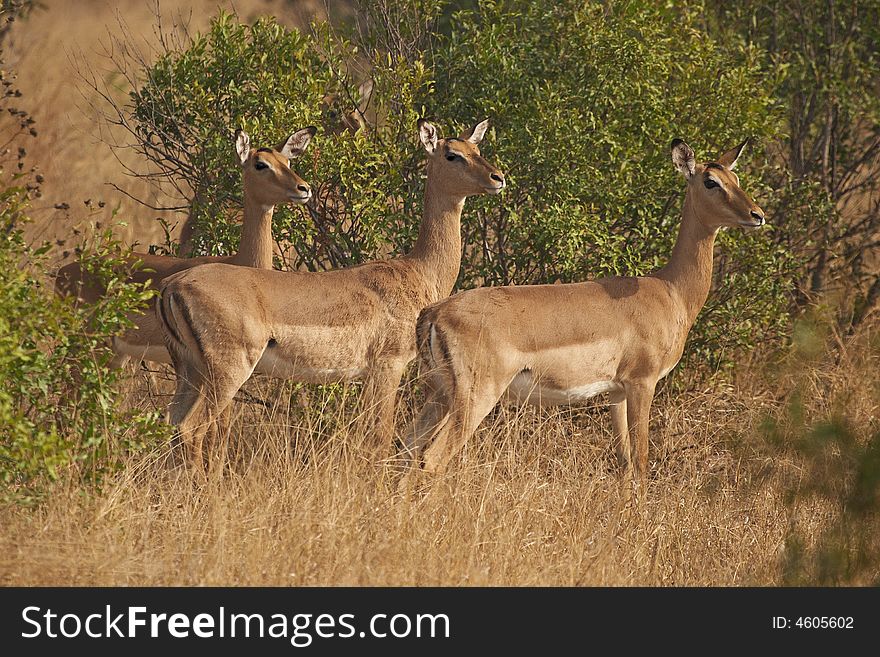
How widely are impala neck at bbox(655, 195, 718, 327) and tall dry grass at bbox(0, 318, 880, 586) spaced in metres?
0.59

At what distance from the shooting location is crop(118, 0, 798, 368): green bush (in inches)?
277

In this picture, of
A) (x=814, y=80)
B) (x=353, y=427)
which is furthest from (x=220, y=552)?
(x=814, y=80)

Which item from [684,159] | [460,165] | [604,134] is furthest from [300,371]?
[684,159]

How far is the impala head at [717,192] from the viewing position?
260 inches

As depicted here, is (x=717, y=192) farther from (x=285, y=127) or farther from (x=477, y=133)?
(x=285, y=127)

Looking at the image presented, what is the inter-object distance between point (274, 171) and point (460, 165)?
0.98m

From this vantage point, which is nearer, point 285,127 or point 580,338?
point 580,338

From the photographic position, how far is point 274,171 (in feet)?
22.2

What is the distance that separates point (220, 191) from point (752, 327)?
10.3ft

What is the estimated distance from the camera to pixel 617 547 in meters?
5.39

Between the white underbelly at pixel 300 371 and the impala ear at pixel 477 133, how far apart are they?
1.42 m

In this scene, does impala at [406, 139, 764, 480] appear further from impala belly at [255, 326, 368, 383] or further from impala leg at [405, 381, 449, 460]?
impala belly at [255, 326, 368, 383]

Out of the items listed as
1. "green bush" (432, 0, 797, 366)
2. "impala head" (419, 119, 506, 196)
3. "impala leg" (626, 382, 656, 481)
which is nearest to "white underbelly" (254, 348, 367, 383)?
"impala head" (419, 119, 506, 196)

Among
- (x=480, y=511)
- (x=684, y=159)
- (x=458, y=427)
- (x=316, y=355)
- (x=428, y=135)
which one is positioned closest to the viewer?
(x=480, y=511)
